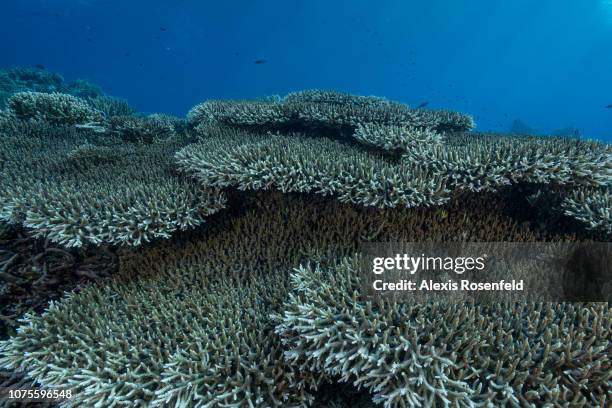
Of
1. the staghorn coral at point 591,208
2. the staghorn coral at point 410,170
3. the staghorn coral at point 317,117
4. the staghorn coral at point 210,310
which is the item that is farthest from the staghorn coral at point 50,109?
the staghorn coral at point 591,208

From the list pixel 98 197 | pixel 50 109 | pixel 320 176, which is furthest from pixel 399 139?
pixel 50 109

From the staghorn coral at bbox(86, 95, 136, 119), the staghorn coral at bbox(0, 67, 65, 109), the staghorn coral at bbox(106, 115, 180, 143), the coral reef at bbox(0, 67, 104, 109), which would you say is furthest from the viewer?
the coral reef at bbox(0, 67, 104, 109)

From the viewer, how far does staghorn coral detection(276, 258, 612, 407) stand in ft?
6.46

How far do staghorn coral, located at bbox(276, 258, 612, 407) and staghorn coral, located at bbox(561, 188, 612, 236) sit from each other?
123 cm

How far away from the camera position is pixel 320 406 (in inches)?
101

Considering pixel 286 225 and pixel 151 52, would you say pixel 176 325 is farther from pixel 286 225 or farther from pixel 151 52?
pixel 151 52

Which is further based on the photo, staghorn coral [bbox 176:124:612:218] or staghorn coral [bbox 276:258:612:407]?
staghorn coral [bbox 176:124:612:218]

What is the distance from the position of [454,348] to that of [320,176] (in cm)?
238

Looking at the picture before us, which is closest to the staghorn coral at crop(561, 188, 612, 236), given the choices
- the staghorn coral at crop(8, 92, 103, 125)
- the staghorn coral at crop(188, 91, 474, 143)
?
the staghorn coral at crop(188, 91, 474, 143)

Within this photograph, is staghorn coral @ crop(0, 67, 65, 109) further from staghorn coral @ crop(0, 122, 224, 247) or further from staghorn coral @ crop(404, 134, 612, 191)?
staghorn coral @ crop(404, 134, 612, 191)

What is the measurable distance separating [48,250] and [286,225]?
9.07 feet

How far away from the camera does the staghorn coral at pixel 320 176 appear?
377 cm

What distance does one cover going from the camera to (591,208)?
3500 millimetres

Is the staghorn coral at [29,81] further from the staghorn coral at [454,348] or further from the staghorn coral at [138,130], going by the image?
the staghorn coral at [454,348]
